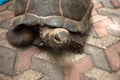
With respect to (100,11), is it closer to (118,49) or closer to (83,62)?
(118,49)

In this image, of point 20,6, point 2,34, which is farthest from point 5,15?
point 20,6

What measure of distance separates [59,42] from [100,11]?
40.7 inches

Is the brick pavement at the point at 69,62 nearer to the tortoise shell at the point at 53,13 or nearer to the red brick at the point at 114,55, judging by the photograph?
the red brick at the point at 114,55

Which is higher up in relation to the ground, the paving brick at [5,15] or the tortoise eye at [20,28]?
the tortoise eye at [20,28]

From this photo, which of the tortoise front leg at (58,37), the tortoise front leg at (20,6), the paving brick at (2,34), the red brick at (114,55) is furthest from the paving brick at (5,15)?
the red brick at (114,55)

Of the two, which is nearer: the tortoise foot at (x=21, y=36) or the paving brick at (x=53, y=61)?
the paving brick at (x=53, y=61)

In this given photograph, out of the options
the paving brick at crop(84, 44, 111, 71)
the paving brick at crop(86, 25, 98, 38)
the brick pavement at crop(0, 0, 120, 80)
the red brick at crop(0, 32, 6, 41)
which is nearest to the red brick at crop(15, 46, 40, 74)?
the brick pavement at crop(0, 0, 120, 80)

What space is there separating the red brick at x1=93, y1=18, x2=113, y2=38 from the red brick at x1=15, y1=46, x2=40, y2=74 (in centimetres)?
55

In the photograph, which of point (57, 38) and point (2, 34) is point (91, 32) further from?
point (2, 34)

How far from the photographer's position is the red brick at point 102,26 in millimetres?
1703

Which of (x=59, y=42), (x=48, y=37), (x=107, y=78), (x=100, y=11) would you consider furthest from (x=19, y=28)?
(x=100, y=11)

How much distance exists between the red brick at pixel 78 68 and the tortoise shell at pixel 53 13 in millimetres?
210

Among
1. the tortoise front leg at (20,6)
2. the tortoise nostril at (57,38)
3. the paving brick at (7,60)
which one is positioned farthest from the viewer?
the tortoise front leg at (20,6)

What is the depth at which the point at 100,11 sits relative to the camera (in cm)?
209
